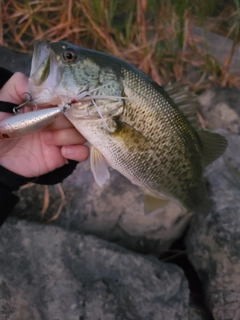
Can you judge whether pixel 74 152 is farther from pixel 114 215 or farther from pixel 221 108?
pixel 221 108

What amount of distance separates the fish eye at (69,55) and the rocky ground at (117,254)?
0.82m

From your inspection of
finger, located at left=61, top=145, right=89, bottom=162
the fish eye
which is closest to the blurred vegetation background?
finger, located at left=61, top=145, right=89, bottom=162

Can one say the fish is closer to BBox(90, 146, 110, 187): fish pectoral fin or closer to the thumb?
BBox(90, 146, 110, 187): fish pectoral fin

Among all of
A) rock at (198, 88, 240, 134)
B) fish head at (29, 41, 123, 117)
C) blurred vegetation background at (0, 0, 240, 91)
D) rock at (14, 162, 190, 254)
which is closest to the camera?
fish head at (29, 41, 123, 117)

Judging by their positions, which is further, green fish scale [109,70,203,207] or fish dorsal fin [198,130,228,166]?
fish dorsal fin [198,130,228,166]

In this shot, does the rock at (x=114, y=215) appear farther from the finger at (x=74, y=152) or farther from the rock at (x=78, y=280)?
the finger at (x=74, y=152)

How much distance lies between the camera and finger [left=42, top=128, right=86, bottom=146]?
50.5 inches

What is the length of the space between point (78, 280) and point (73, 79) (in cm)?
81

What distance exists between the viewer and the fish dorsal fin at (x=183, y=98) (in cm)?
127

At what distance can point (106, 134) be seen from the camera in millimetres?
1169

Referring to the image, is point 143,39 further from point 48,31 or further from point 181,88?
point 181,88

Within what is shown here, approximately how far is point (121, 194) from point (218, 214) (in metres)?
0.46

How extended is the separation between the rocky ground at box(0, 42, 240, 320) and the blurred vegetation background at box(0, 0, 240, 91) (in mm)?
588

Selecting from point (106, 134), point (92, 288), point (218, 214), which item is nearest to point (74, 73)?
point (106, 134)
